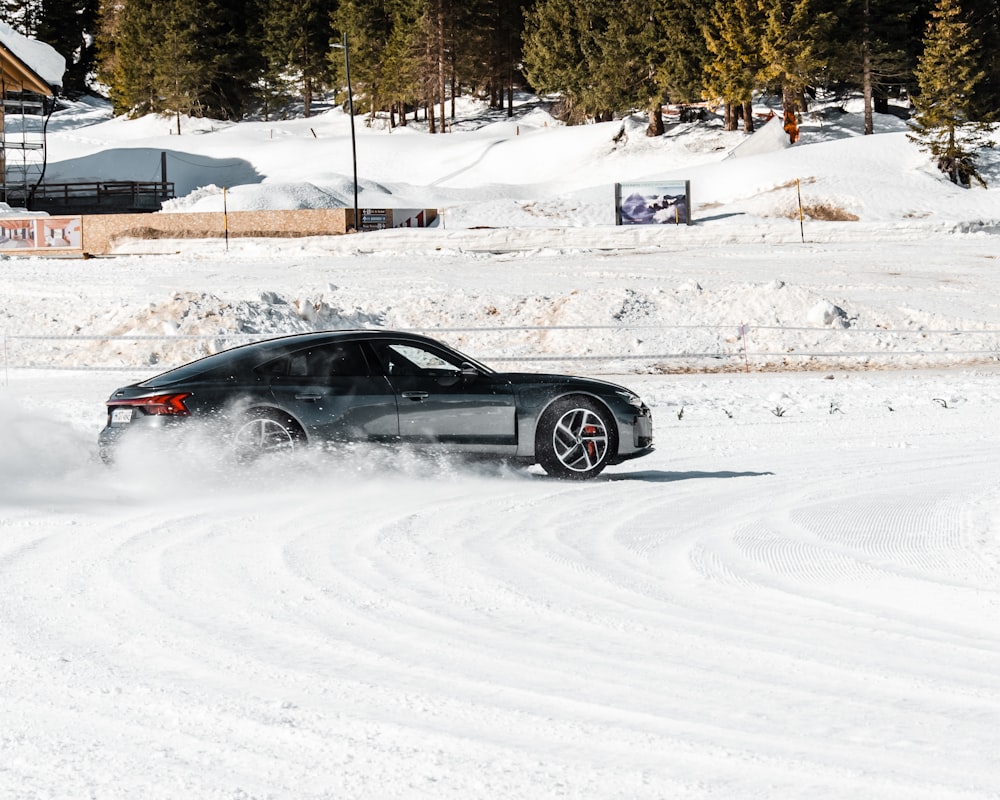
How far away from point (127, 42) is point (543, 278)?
8159 cm

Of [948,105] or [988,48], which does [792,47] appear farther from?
[988,48]

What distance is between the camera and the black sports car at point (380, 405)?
937 cm

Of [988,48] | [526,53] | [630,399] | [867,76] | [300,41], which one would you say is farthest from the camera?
[300,41]

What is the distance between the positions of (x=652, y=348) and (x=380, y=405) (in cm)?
1574

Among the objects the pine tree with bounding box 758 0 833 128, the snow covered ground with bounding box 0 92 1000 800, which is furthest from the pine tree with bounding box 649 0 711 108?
the snow covered ground with bounding box 0 92 1000 800

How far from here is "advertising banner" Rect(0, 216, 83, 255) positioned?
1827 inches

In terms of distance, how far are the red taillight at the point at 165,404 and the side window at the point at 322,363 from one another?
625mm

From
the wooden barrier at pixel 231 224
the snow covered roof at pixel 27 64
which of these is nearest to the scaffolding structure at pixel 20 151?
the snow covered roof at pixel 27 64

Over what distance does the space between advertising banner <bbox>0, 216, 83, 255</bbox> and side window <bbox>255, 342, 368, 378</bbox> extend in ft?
131

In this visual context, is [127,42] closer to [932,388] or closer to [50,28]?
[50,28]

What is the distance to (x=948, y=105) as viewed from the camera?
59875mm

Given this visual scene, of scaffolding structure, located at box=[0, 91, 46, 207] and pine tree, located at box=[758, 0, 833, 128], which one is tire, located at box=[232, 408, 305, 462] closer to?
scaffolding structure, located at box=[0, 91, 46, 207]

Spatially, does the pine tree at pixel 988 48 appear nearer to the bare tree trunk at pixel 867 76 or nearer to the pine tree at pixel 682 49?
the bare tree trunk at pixel 867 76

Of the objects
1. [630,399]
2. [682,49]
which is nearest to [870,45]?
[682,49]
